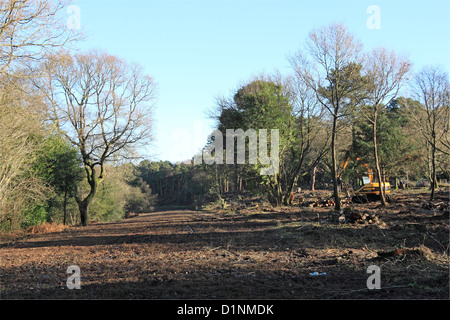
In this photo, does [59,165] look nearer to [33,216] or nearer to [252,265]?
[33,216]

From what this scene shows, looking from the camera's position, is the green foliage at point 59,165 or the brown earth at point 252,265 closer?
the brown earth at point 252,265

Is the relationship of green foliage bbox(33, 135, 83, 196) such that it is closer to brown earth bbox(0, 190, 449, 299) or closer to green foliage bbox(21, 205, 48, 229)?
green foliage bbox(21, 205, 48, 229)

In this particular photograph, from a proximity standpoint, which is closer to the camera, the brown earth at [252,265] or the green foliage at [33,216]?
the brown earth at [252,265]

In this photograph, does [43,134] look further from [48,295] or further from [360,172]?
[360,172]

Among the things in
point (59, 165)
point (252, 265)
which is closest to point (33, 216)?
point (59, 165)

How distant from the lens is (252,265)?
24.3 ft

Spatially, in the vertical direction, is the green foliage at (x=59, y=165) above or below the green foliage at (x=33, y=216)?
above

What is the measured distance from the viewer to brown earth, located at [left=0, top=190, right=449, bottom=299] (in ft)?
17.7

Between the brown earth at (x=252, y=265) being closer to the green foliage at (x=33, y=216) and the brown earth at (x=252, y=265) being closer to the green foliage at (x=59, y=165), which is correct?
the green foliage at (x=59, y=165)

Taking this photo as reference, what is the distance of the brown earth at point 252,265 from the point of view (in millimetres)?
5406

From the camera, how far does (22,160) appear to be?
54.6 feet

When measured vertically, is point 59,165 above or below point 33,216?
above

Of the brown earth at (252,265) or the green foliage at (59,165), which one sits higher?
the green foliage at (59,165)
